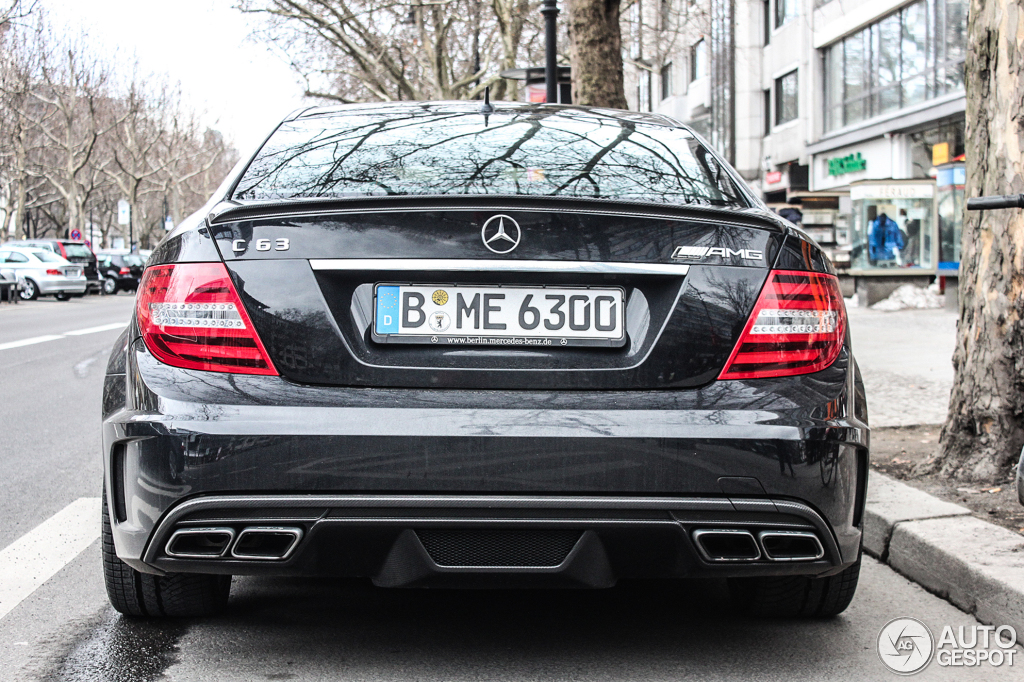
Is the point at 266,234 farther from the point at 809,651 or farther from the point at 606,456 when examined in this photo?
the point at 809,651

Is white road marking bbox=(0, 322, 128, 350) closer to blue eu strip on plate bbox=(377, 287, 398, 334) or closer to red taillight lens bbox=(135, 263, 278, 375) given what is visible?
red taillight lens bbox=(135, 263, 278, 375)

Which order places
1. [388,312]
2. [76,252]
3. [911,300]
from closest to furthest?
[388,312]
[911,300]
[76,252]

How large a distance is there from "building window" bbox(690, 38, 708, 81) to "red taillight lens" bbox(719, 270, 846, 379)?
140ft

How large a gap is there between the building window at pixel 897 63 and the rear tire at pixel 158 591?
22909 millimetres

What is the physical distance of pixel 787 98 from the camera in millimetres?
35406

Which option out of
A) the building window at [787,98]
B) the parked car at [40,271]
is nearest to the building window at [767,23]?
the building window at [787,98]

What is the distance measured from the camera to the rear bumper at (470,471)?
259 centimetres

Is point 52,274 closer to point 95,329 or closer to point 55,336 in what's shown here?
point 95,329

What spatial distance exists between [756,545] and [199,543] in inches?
51.7

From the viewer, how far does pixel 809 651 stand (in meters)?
3.19

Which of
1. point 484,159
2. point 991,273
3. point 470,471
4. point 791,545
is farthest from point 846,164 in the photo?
point 470,471

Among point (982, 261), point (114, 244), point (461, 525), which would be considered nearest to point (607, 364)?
point (461, 525)

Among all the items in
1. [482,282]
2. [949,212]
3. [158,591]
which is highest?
[949,212]

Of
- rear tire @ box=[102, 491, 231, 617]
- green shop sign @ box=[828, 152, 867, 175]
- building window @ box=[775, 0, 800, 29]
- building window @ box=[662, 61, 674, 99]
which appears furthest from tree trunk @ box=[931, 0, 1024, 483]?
building window @ box=[662, 61, 674, 99]
